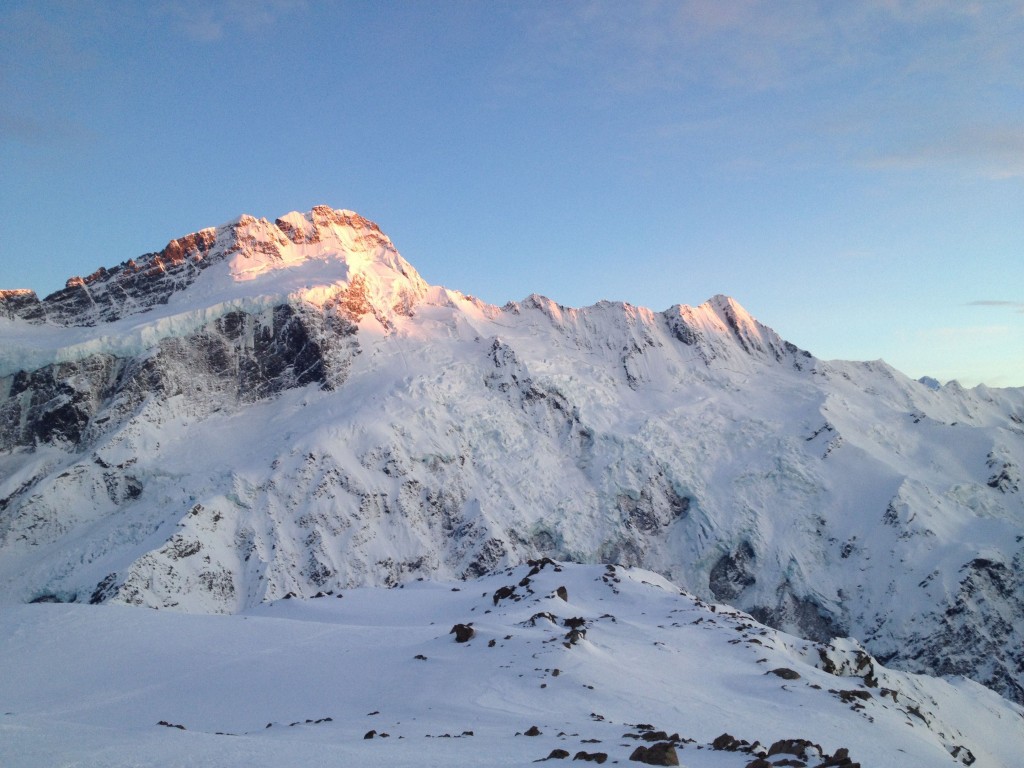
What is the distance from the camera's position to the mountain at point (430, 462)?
97.2 metres

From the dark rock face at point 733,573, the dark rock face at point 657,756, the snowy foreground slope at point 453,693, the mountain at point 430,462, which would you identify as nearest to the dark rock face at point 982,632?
the mountain at point 430,462

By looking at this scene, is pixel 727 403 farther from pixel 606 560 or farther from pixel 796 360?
pixel 606 560

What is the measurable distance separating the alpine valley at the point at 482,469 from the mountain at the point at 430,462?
43 centimetres

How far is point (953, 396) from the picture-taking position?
15100cm

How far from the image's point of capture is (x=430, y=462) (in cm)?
11019

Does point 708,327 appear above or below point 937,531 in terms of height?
above

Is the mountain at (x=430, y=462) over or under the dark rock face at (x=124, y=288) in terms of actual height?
under

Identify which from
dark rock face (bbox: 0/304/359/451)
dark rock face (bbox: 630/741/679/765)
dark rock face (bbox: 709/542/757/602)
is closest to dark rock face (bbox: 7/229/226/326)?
dark rock face (bbox: 0/304/359/451)

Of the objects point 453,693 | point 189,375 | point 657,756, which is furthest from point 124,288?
point 657,756

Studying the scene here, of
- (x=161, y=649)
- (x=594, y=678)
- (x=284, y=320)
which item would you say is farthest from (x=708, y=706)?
(x=284, y=320)

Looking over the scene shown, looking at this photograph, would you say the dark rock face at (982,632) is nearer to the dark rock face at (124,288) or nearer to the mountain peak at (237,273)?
the mountain peak at (237,273)

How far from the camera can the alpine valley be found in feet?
284

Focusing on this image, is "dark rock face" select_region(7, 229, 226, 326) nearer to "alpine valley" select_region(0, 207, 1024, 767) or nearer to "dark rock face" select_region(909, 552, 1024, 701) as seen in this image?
"alpine valley" select_region(0, 207, 1024, 767)

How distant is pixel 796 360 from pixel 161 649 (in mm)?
138226
